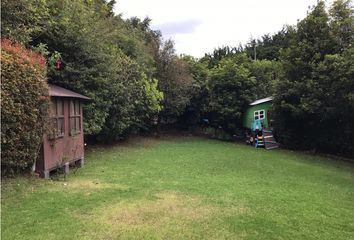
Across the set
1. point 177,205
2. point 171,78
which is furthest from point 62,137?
point 171,78

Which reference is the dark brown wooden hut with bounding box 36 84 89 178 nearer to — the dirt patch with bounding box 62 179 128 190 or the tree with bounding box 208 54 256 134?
the dirt patch with bounding box 62 179 128 190

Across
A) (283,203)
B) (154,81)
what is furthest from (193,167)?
(154,81)

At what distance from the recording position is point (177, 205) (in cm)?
661

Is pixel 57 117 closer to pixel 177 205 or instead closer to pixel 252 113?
pixel 177 205

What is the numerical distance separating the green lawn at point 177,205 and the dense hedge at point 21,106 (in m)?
0.56

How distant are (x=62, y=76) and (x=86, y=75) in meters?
1.03

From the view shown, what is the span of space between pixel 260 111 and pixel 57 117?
51.1 feet

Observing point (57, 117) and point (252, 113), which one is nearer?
point (57, 117)

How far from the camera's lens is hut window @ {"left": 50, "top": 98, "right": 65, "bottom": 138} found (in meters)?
8.80

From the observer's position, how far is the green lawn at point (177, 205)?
5141 mm

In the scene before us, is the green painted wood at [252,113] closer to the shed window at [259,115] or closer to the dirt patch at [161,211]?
the shed window at [259,115]

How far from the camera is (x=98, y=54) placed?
43.8 feet

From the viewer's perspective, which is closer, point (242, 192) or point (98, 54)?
point (242, 192)

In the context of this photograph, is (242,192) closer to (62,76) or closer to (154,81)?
(62,76)
